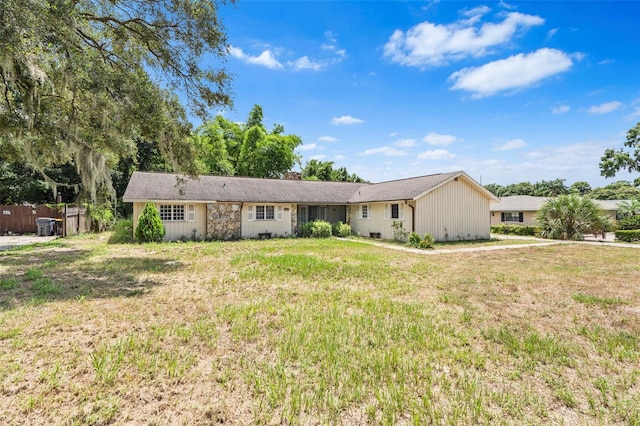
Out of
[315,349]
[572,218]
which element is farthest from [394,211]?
[315,349]

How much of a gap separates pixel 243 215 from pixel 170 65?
1017 centimetres

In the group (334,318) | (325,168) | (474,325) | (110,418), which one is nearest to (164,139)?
(334,318)

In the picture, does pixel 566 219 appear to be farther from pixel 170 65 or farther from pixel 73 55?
pixel 73 55

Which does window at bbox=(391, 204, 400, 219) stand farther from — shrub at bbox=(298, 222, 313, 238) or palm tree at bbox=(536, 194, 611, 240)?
palm tree at bbox=(536, 194, 611, 240)

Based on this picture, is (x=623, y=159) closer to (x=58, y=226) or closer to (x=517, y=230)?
(x=517, y=230)

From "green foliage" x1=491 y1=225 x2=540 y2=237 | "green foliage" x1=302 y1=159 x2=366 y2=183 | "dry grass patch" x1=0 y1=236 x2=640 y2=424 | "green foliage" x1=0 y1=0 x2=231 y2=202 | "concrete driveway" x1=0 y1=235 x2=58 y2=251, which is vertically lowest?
"dry grass patch" x1=0 y1=236 x2=640 y2=424

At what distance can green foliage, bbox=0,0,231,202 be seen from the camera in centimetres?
721

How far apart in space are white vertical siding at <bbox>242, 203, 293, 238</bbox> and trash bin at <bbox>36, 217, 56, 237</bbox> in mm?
11422

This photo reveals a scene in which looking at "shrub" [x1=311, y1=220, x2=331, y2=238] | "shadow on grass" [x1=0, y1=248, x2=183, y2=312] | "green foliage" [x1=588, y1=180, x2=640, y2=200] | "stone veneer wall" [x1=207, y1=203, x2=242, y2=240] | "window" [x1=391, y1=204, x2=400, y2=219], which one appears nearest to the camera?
"shadow on grass" [x1=0, y1=248, x2=183, y2=312]

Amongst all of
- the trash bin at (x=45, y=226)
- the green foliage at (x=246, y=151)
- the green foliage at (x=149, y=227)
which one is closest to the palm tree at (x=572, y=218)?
the green foliage at (x=149, y=227)

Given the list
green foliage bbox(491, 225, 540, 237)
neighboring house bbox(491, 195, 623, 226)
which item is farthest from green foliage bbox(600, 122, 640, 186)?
green foliage bbox(491, 225, 540, 237)

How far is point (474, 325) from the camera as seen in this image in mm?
5090

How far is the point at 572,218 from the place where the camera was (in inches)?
770

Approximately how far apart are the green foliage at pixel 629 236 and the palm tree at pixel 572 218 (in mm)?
745
